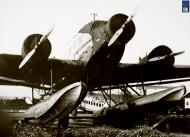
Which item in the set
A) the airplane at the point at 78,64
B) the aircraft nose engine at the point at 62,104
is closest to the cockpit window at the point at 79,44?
the airplane at the point at 78,64

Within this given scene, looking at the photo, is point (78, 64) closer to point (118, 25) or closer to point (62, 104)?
point (118, 25)

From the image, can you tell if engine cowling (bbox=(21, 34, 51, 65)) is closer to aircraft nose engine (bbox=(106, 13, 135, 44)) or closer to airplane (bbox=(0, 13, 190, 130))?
airplane (bbox=(0, 13, 190, 130))

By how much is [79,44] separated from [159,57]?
3.07m

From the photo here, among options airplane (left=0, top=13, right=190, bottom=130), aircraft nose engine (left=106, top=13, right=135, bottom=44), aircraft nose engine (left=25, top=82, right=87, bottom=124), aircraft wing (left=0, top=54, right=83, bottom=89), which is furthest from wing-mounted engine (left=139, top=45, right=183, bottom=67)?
aircraft nose engine (left=25, top=82, right=87, bottom=124)

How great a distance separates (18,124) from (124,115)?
4.85 m

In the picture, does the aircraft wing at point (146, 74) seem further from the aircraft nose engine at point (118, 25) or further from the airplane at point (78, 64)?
the aircraft nose engine at point (118, 25)

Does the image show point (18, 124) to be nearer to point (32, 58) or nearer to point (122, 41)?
point (32, 58)

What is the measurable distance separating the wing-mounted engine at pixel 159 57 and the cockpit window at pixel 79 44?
95.4 inches

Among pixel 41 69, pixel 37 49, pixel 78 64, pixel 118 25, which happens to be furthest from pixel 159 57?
pixel 37 49

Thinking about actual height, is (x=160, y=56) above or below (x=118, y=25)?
below

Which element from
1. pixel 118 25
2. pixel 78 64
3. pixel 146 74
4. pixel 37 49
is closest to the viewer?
pixel 37 49

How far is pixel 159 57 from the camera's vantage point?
11.6m

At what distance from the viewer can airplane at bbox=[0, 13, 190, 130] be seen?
8070mm

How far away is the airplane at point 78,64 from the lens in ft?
26.5
